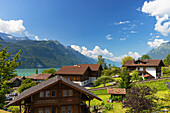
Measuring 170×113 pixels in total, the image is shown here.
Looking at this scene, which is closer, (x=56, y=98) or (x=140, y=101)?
(x=140, y=101)

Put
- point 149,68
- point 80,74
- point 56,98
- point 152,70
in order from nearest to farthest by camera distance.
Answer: point 56,98, point 80,74, point 152,70, point 149,68

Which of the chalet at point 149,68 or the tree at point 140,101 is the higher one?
the chalet at point 149,68

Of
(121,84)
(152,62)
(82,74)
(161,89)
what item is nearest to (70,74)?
(82,74)

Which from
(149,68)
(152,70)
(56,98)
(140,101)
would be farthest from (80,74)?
(140,101)

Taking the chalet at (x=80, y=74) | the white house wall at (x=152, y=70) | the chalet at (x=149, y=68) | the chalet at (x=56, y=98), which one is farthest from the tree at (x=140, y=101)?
the white house wall at (x=152, y=70)

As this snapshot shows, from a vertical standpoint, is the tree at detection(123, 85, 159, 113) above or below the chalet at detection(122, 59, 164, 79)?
below

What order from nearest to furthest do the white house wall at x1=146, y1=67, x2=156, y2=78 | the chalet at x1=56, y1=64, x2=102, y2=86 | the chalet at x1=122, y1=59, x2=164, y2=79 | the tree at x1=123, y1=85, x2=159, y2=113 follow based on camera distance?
the tree at x1=123, y1=85, x2=159, y2=113 < the chalet at x1=122, y1=59, x2=164, y2=79 < the white house wall at x1=146, y1=67, x2=156, y2=78 < the chalet at x1=56, y1=64, x2=102, y2=86

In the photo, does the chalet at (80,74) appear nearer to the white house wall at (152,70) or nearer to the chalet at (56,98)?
the white house wall at (152,70)

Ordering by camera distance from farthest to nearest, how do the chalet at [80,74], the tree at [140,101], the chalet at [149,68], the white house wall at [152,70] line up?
the chalet at [80,74] → the white house wall at [152,70] → the chalet at [149,68] → the tree at [140,101]

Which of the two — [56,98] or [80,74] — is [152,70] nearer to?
[80,74]

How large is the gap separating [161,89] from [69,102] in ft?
100

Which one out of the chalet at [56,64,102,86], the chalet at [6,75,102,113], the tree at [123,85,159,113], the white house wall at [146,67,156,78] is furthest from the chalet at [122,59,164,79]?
the chalet at [6,75,102,113]

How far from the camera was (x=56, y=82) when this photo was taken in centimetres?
1579

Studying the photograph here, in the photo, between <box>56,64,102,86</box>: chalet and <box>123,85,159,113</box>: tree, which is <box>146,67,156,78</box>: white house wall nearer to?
<box>56,64,102,86</box>: chalet
